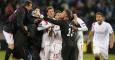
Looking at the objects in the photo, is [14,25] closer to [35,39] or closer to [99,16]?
[35,39]

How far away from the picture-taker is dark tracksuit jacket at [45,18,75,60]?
15.7m

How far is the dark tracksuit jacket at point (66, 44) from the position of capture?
51.5 ft

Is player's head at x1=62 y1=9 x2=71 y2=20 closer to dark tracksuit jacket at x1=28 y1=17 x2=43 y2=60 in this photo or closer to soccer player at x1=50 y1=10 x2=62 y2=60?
soccer player at x1=50 y1=10 x2=62 y2=60

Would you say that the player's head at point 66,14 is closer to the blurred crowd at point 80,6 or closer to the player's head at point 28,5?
the player's head at point 28,5

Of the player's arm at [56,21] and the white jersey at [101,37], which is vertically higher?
the player's arm at [56,21]

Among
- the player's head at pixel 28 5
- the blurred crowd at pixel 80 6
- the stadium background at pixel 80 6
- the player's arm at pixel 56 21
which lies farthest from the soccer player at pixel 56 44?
the blurred crowd at pixel 80 6

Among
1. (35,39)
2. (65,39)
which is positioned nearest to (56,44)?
(65,39)

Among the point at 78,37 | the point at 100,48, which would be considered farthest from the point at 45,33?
the point at 100,48

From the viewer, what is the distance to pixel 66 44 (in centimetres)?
1622

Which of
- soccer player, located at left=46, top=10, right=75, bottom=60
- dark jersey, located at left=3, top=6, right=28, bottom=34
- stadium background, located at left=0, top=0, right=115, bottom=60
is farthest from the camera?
stadium background, located at left=0, top=0, right=115, bottom=60

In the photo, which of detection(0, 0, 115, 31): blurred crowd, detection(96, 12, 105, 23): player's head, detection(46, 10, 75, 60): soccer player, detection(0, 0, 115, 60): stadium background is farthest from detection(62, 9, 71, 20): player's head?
detection(0, 0, 115, 31): blurred crowd

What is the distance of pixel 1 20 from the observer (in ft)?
93.4

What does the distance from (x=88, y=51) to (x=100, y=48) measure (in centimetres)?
763

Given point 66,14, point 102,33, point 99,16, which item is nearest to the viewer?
point 66,14
